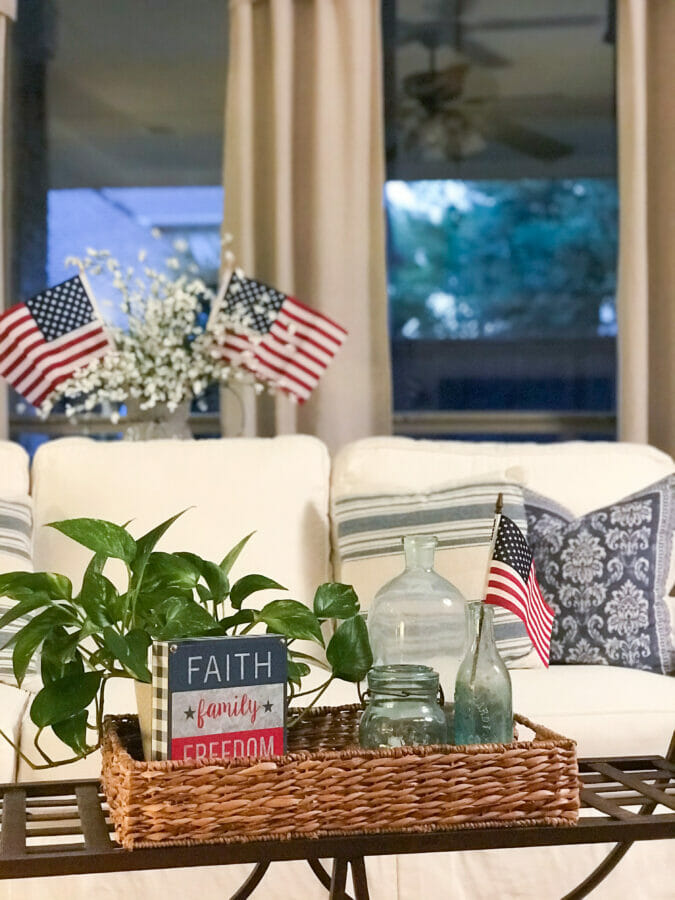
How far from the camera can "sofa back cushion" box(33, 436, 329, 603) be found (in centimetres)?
264

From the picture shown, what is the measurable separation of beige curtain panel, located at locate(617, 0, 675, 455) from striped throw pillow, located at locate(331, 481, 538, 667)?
1.08m

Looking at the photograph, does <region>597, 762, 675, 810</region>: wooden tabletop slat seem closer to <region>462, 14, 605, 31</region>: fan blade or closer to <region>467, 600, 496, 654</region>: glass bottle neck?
<region>467, 600, 496, 654</region>: glass bottle neck

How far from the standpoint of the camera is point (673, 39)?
3645 mm

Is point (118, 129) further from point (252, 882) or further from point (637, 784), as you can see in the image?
point (637, 784)

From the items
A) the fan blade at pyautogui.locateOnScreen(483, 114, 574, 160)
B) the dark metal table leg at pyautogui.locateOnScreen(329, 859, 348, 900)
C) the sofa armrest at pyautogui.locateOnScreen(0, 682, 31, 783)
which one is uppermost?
the fan blade at pyautogui.locateOnScreen(483, 114, 574, 160)

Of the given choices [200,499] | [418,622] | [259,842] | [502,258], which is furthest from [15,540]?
[502,258]

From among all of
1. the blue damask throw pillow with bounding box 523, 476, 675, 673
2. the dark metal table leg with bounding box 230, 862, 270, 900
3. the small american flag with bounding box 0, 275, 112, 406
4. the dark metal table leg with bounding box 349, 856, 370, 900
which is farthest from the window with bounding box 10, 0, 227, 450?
the dark metal table leg with bounding box 349, 856, 370, 900

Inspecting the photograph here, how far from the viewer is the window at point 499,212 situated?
12.8 feet

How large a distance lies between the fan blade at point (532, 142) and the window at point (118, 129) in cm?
95

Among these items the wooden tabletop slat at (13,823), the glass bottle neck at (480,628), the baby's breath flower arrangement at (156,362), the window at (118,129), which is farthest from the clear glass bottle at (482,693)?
the window at (118,129)

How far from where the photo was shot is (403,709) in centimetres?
134

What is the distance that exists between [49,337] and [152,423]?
0.35m

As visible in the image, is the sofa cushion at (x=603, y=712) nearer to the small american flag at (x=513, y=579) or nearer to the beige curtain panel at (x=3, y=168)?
the small american flag at (x=513, y=579)

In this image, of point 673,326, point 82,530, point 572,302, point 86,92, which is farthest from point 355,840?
point 86,92
